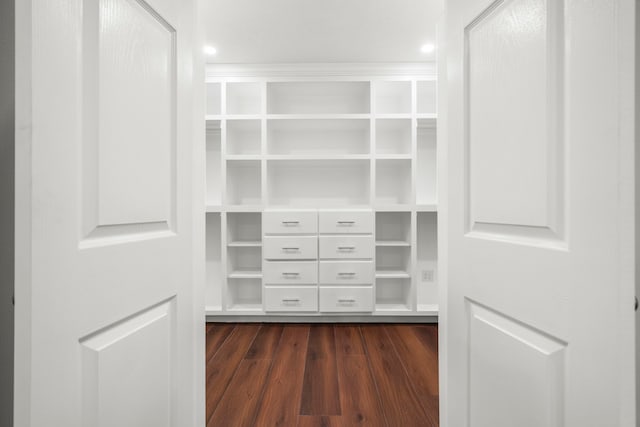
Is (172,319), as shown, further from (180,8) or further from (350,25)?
(350,25)

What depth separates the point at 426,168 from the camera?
3174mm

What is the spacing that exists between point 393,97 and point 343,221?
144 centimetres

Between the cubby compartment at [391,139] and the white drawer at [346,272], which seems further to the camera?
the cubby compartment at [391,139]

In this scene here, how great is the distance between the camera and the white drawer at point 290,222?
2.74 metres

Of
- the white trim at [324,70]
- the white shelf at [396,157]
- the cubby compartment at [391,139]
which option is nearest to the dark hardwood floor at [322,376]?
the white shelf at [396,157]

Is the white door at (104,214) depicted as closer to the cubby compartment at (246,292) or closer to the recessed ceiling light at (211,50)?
the recessed ceiling light at (211,50)

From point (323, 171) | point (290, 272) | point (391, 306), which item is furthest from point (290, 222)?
point (391, 306)

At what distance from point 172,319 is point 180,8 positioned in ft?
2.93

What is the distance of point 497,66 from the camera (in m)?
0.74

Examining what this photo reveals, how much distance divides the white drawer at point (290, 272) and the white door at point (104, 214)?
1791 mm

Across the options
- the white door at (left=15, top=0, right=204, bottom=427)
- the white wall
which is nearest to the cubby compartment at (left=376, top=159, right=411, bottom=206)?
the white door at (left=15, top=0, right=204, bottom=427)

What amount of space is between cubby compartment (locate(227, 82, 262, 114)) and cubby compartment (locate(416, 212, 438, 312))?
2.03 m

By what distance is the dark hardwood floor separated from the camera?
1.51 metres

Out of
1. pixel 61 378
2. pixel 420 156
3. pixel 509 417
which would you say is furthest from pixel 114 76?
pixel 420 156
